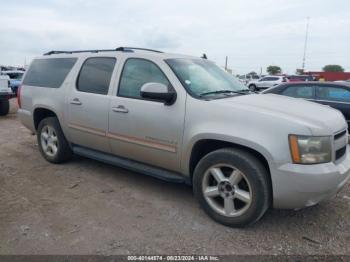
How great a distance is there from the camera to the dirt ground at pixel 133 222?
3.12 metres

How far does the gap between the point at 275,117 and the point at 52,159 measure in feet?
12.4

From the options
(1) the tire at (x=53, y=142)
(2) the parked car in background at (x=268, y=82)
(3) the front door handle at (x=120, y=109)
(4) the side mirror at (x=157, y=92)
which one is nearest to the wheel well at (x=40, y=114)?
(1) the tire at (x=53, y=142)

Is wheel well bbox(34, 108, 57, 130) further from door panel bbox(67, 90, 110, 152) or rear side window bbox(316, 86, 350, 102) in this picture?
rear side window bbox(316, 86, 350, 102)

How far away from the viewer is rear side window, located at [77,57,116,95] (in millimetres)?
4613

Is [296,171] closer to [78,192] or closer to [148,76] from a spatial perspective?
[148,76]

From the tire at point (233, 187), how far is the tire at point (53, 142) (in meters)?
2.61

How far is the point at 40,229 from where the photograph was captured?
3414 mm

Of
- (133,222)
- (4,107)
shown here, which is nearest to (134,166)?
(133,222)

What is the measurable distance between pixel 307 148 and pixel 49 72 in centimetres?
418

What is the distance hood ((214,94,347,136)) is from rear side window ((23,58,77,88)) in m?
2.76

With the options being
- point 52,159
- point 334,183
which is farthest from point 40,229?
point 334,183

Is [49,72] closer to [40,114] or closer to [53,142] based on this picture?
[40,114]

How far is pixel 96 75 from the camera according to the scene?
479 cm

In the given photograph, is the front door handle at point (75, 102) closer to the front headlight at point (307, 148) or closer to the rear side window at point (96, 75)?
the rear side window at point (96, 75)
